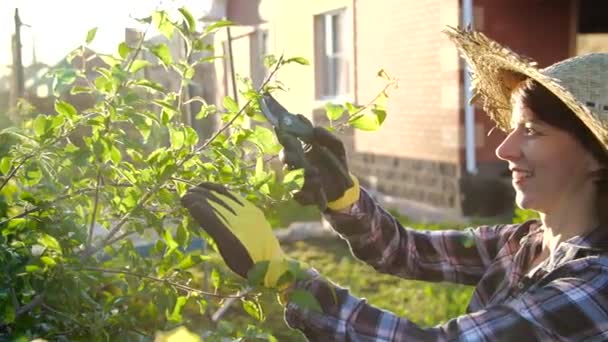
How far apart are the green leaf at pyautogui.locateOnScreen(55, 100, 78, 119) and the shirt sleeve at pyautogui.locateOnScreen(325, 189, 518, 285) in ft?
2.73

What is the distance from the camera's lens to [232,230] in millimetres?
1583

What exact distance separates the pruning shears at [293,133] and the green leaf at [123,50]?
0.32m

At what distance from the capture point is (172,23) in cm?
179

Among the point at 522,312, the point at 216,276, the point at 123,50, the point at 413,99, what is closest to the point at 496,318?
the point at 522,312

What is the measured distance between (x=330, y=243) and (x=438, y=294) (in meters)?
2.94

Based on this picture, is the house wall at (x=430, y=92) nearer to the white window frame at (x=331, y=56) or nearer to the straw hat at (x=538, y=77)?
the white window frame at (x=331, y=56)

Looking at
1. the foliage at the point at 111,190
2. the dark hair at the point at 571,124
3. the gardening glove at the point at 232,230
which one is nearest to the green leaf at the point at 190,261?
the foliage at the point at 111,190

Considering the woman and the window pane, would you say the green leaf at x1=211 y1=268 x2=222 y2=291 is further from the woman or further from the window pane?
the window pane

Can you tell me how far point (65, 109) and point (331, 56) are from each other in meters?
9.01

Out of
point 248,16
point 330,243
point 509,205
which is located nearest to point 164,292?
point 330,243

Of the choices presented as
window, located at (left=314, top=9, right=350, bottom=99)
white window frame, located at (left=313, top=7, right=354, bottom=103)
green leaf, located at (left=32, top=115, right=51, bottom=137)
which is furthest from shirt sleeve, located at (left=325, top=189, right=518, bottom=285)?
window, located at (left=314, top=9, right=350, bottom=99)

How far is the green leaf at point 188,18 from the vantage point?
5.77 feet

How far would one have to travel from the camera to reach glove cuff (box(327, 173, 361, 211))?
2.22m

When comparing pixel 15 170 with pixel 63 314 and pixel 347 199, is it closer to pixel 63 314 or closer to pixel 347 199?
pixel 63 314
